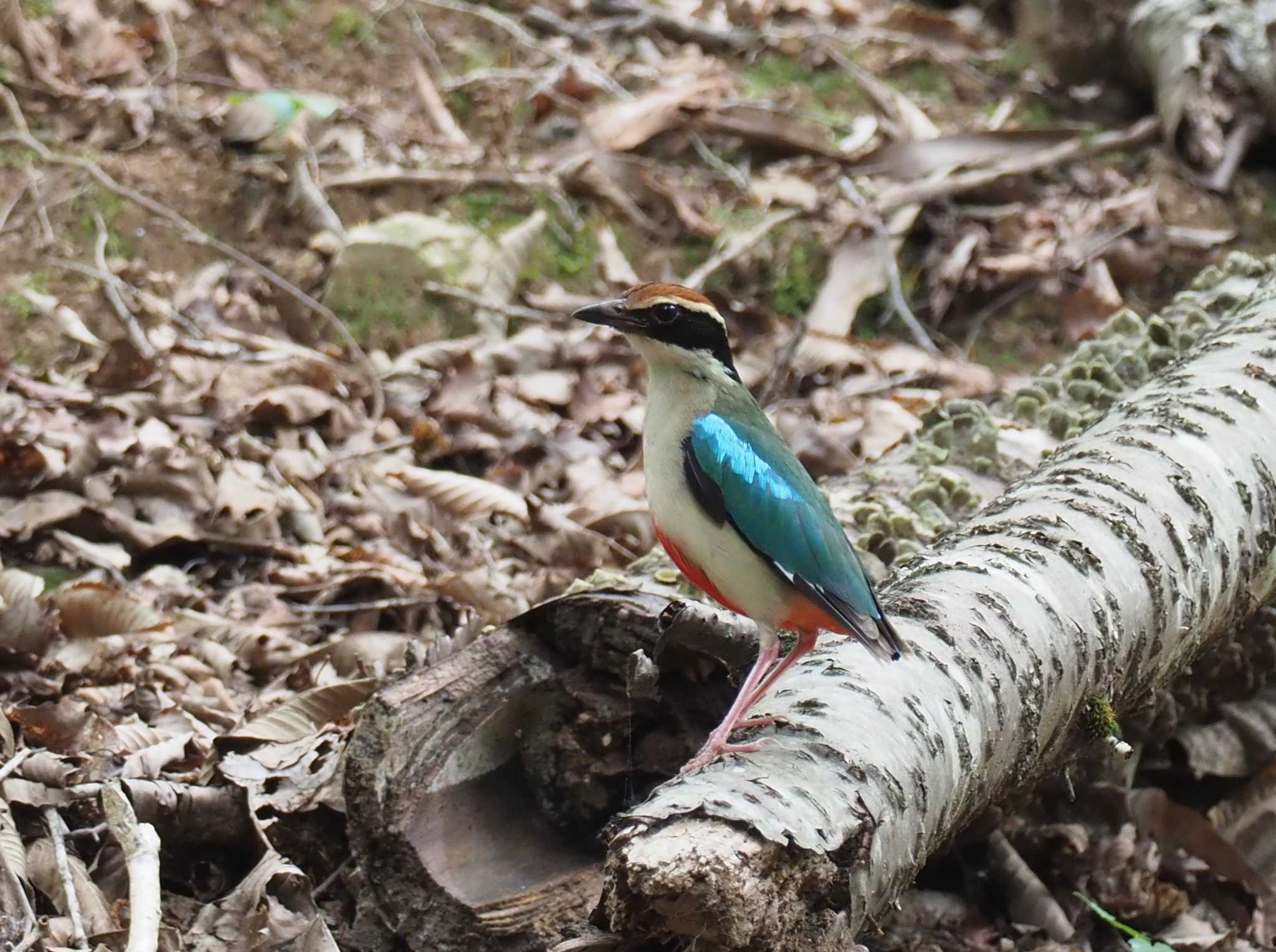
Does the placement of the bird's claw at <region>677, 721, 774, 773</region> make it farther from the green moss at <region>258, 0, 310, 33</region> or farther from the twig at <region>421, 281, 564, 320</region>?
the green moss at <region>258, 0, 310, 33</region>

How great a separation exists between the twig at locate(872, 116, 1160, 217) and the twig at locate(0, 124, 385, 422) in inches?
121

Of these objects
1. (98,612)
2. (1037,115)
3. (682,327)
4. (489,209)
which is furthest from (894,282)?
(98,612)

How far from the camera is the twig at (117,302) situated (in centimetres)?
608

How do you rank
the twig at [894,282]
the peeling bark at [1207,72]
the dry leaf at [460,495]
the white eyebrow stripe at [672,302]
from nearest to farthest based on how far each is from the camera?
the white eyebrow stripe at [672,302] → the dry leaf at [460,495] → the twig at [894,282] → the peeling bark at [1207,72]

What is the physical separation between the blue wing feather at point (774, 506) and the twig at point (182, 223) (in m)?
3.50

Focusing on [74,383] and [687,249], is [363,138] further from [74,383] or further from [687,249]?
[74,383]

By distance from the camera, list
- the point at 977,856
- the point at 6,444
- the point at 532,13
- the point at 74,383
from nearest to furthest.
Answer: the point at 977,856 → the point at 6,444 → the point at 74,383 → the point at 532,13

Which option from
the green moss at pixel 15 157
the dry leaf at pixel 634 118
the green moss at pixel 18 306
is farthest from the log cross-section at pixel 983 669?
the green moss at pixel 15 157

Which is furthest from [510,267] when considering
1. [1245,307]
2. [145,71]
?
[1245,307]

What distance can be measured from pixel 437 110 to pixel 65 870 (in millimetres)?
5796

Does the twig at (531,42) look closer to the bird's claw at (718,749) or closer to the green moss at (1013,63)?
the green moss at (1013,63)

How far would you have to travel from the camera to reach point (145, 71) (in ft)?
24.8

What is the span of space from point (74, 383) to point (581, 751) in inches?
129

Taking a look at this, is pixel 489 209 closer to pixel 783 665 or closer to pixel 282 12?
pixel 282 12
